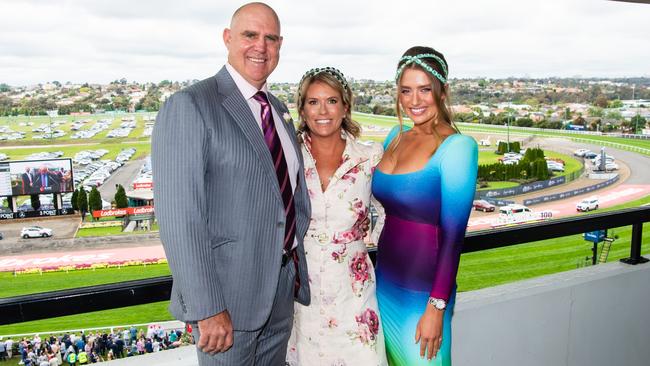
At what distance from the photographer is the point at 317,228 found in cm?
129

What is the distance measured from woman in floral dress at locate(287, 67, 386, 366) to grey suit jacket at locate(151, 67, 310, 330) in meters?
0.22

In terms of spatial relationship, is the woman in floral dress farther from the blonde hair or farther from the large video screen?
the large video screen

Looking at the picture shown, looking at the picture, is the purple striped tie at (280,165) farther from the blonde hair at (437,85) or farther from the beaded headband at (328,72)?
the blonde hair at (437,85)

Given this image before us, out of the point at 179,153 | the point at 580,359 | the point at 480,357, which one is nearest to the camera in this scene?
the point at 179,153

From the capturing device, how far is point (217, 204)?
0.99 meters

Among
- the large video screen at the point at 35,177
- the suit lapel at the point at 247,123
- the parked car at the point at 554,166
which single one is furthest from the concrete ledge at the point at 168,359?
the parked car at the point at 554,166

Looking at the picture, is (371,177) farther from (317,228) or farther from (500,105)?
(500,105)

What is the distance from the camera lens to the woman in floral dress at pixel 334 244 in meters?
1.29

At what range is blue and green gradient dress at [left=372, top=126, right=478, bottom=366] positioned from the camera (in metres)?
1.17

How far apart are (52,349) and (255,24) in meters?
12.0

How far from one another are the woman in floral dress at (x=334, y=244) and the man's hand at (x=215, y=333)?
12.8 inches

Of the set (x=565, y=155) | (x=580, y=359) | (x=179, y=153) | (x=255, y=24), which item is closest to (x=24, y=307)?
(x=179, y=153)

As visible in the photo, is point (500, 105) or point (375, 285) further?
point (500, 105)

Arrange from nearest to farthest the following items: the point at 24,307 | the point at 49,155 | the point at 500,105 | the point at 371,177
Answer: the point at 24,307 < the point at 371,177 < the point at 500,105 < the point at 49,155
